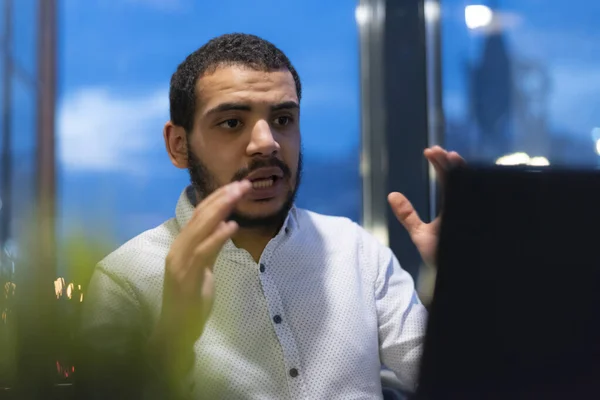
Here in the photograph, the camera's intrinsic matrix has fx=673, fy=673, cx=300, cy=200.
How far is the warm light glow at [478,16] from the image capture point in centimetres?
235

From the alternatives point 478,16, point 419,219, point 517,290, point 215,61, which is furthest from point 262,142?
point 478,16

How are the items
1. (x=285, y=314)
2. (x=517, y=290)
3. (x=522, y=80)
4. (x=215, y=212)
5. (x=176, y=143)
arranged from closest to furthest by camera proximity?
1. (x=517, y=290)
2. (x=215, y=212)
3. (x=285, y=314)
4. (x=176, y=143)
5. (x=522, y=80)

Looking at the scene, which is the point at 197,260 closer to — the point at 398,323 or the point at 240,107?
the point at 240,107

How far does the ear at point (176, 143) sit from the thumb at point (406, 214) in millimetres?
484

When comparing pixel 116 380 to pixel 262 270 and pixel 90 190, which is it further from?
pixel 90 190

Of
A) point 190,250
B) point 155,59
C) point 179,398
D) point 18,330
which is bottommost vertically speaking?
point 179,398

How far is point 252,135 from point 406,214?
13.3 inches

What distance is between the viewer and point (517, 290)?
52 cm

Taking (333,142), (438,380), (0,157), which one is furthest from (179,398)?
(333,142)

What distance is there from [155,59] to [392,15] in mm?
838

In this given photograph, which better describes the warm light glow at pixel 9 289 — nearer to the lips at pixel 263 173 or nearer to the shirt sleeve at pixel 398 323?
the lips at pixel 263 173

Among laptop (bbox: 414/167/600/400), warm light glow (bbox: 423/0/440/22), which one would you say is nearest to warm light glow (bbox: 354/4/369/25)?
warm light glow (bbox: 423/0/440/22)

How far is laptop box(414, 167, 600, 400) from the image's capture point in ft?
1.67

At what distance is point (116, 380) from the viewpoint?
3.53 feet
